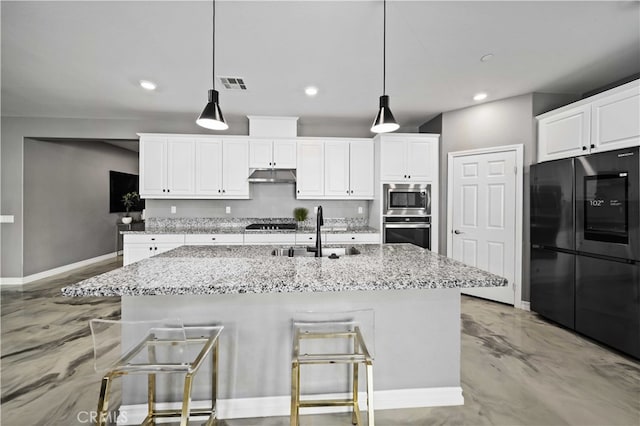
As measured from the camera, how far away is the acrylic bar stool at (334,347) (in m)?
1.24

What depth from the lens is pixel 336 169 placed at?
4.21m

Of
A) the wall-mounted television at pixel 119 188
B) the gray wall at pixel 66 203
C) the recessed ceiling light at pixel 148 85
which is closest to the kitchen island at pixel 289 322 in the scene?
the recessed ceiling light at pixel 148 85

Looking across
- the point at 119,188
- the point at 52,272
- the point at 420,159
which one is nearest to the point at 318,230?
the point at 420,159

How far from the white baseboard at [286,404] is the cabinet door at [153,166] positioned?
3111mm

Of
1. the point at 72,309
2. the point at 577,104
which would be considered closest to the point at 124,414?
the point at 72,309

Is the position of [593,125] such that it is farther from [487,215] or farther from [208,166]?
[208,166]

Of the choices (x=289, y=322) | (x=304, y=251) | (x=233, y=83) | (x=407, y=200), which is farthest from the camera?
(x=407, y=200)

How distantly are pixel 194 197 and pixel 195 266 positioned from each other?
285 cm

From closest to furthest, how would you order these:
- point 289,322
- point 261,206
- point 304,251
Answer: point 289,322
point 304,251
point 261,206

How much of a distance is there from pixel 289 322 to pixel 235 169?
3.00 metres

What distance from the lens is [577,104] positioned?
2.76 metres

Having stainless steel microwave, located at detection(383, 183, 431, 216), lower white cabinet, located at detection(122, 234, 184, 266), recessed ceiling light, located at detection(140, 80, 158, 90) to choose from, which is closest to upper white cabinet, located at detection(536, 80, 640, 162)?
stainless steel microwave, located at detection(383, 183, 431, 216)

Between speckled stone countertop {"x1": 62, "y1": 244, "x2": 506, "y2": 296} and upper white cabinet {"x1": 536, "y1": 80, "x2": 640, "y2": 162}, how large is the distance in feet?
7.14

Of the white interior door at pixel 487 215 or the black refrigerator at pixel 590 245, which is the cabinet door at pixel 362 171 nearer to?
the white interior door at pixel 487 215
